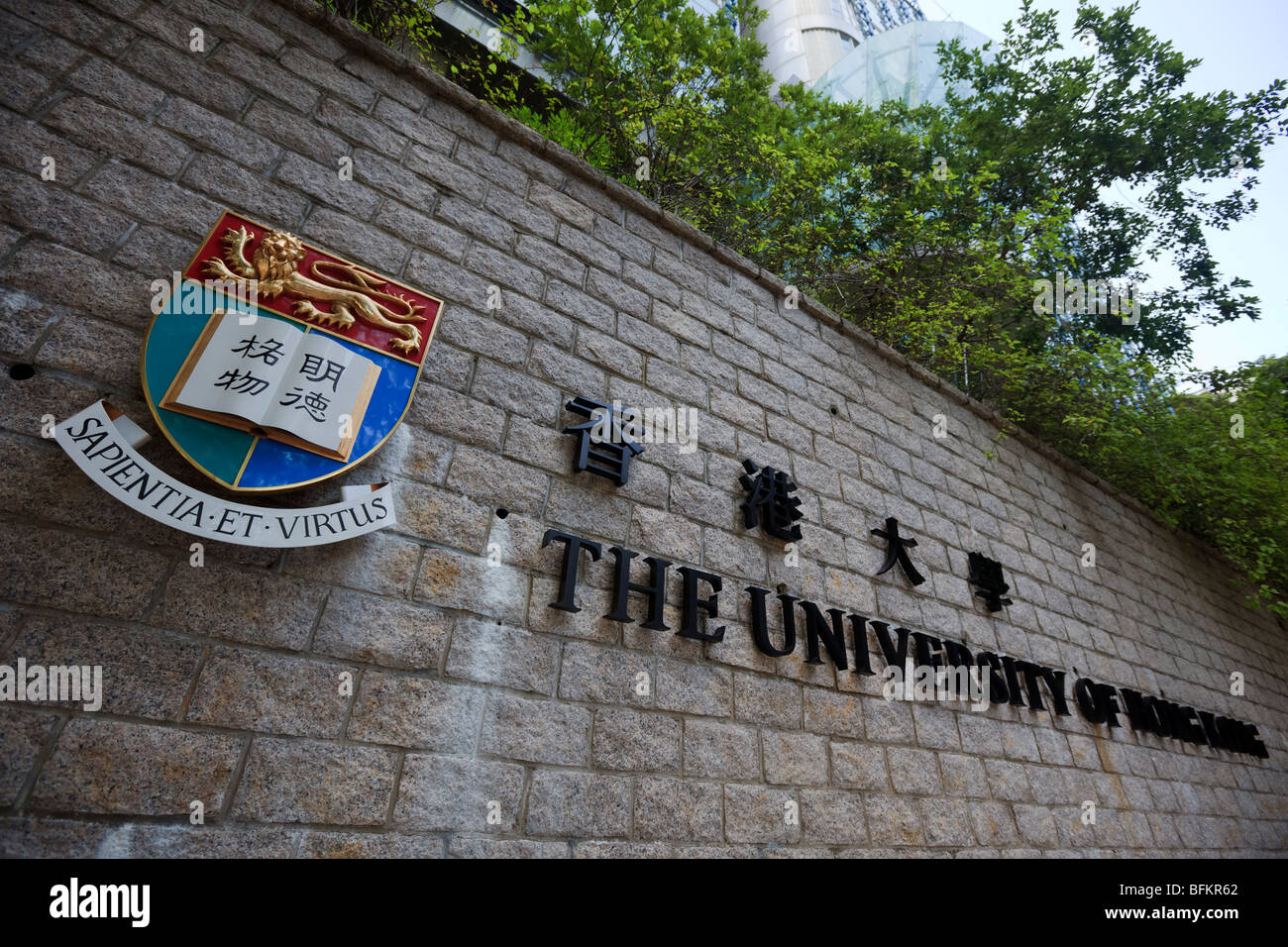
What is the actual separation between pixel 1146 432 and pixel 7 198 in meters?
7.78

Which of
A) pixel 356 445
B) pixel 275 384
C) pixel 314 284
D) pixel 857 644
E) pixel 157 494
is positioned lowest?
pixel 857 644

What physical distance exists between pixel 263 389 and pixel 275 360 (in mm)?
127

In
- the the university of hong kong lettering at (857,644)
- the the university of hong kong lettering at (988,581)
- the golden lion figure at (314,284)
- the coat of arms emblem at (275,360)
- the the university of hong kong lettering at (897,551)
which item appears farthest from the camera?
the the university of hong kong lettering at (988,581)

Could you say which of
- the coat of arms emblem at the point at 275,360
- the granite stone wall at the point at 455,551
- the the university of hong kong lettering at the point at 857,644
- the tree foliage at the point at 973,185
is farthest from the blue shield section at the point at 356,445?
the tree foliage at the point at 973,185

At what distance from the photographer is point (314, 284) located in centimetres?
212

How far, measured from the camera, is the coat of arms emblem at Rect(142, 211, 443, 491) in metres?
1.76

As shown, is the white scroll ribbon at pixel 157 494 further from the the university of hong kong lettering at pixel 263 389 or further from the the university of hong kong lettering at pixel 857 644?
the the university of hong kong lettering at pixel 857 644

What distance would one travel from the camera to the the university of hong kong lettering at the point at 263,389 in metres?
1.68

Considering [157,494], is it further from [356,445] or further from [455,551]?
[455,551]

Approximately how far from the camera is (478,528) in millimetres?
2230

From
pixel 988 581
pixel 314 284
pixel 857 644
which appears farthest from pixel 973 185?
pixel 314 284

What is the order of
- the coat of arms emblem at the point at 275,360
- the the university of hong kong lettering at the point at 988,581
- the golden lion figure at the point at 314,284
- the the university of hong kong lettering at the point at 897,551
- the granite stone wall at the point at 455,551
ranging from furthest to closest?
the the university of hong kong lettering at the point at 988,581
the the university of hong kong lettering at the point at 897,551
the golden lion figure at the point at 314,284
the coat of arms emblem at the point at 275,360
the granite stone wall at the point at 455,551
